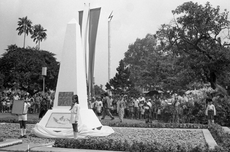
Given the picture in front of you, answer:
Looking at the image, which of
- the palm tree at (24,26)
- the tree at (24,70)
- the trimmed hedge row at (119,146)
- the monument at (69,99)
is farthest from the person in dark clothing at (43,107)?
the palm tree at (24,26)

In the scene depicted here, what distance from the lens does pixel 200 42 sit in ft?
104

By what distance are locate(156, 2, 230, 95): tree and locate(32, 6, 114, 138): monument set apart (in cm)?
1864

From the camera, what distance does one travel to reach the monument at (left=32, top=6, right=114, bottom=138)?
13.0 metres

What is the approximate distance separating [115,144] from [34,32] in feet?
218

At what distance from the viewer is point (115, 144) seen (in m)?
9.02

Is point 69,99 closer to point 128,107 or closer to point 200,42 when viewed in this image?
point 128,107

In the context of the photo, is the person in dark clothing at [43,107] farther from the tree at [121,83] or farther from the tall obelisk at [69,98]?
the tree at [121,83]

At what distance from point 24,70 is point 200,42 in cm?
2802

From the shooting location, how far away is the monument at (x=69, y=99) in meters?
13.0

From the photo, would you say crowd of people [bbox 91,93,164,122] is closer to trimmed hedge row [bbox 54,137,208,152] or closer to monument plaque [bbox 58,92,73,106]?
monument plaque [bbox 58,92,73,106]

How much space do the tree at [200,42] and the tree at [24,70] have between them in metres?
22.4

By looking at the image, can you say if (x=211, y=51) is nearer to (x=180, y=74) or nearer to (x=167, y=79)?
(x=180, y=74)

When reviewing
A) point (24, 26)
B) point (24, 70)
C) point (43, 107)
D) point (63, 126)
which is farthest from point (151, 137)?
point (24, 26)

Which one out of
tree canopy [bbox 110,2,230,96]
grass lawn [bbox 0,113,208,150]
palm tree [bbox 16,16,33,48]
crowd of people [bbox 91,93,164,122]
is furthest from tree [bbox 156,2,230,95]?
palm tree [bbox 16,16,33,48]
